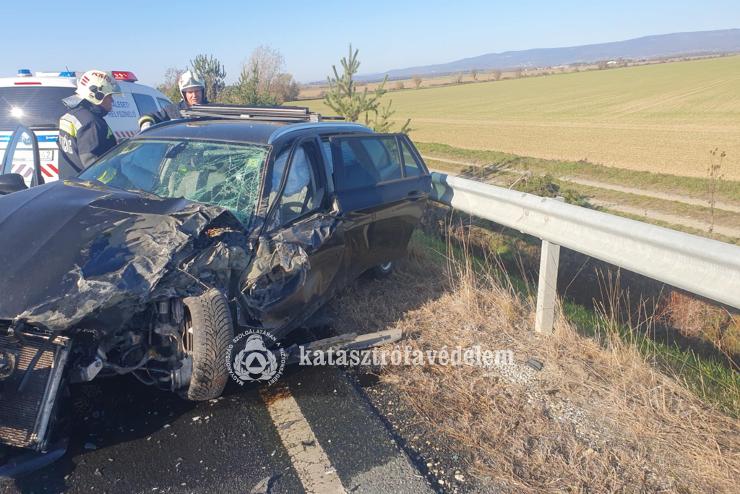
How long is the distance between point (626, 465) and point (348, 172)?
2.98 metres

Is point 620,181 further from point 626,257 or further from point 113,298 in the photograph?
point 113,298

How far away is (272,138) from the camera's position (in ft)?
13.8

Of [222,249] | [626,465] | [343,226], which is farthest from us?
[343,226]

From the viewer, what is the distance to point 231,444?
3.02 metres

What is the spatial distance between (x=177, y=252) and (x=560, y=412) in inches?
92.9

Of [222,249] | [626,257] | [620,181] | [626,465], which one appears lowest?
[620,181]

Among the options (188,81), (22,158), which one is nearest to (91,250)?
(22,158)

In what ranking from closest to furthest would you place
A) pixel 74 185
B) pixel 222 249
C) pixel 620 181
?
pixel 222 249 → pixel 74 185 → pixel 620 181

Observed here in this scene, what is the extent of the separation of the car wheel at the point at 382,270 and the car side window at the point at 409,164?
36.3 inches

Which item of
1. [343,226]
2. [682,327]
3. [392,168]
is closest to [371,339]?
[343,226]

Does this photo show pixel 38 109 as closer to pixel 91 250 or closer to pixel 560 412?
pixel 91 250

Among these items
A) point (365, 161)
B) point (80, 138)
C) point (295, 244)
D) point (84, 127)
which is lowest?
point (295, 244)

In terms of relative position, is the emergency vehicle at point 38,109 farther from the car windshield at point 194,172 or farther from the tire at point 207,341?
the tire at point 207,341

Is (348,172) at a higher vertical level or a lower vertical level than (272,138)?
lower
